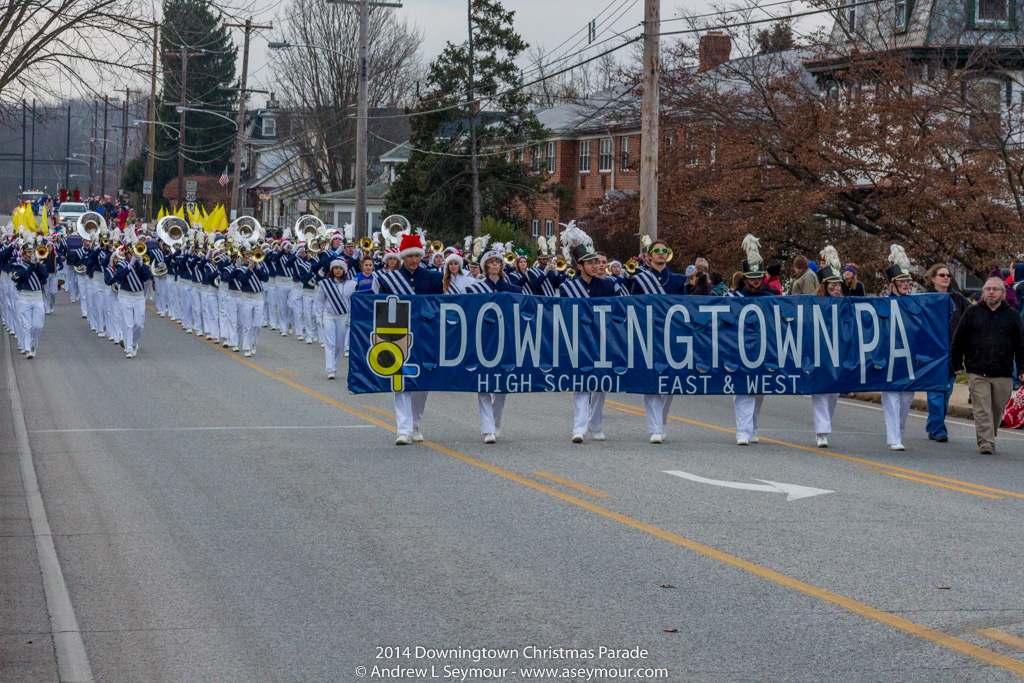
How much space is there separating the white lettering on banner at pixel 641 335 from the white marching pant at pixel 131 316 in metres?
12.7

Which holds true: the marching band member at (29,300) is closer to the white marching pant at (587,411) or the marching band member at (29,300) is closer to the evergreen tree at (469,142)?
the white marching pant at (587,411)

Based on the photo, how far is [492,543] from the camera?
8.62 meters

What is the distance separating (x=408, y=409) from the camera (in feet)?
44.5

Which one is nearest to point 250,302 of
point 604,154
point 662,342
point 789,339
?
point 662,342

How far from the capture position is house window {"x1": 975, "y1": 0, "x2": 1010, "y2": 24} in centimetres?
3313

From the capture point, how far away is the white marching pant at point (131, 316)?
79.6 ft

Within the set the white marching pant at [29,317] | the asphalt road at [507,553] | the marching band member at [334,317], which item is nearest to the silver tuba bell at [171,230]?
the white marching pant at [29,317]

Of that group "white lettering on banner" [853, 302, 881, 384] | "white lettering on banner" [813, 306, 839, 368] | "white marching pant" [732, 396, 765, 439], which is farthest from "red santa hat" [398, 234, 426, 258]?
"white lettering on banner" [853, 302, 881, 384]

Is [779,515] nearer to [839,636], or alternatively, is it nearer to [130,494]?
[839,636]

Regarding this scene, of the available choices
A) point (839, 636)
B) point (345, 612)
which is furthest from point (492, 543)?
point (839, 636)

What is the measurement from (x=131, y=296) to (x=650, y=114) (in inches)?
402

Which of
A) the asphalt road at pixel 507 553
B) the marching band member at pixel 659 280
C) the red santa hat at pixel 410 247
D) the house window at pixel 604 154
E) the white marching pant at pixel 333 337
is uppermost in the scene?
the house window at pixel 604 154

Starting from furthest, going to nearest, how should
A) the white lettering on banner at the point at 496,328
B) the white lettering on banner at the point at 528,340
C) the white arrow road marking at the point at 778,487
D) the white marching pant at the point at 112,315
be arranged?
the white marching pant at the point at 112,315, the white lettering on banner at the point at 528,340, the white lettering on banner at the point at 496,328, the white arrow road marking at the point at 778,487

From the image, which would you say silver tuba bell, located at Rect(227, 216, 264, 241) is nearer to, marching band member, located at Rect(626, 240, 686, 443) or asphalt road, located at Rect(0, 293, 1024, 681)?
asphalt road, located at Rect(0, 293, 1024, 681)
